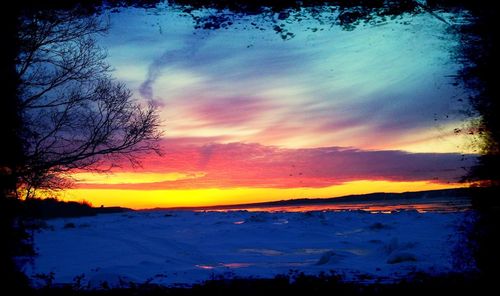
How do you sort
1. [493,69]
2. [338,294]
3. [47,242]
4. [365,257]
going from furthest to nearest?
[47,242] < [365,257] < [493,69] < [338,294]

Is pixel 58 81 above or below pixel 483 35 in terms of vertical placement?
above

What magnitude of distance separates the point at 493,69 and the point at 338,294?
204cm

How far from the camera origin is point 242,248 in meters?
9.44

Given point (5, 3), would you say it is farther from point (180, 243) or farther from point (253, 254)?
point (180, 243)

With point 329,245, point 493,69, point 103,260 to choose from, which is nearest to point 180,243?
point 103,260

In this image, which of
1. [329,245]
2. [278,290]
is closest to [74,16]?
[278,290]

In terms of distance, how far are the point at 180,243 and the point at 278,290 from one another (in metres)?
8.17

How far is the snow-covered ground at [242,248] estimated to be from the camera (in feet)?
20.8

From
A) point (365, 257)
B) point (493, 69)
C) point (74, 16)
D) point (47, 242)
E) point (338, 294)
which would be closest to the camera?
point (338, 294)

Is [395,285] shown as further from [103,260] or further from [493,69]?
[103,260]

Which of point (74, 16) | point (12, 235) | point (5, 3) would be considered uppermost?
point (74, 16)

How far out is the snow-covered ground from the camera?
20.8 feet

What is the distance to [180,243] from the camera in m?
10.4

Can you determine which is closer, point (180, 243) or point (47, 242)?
point (47, 242)
